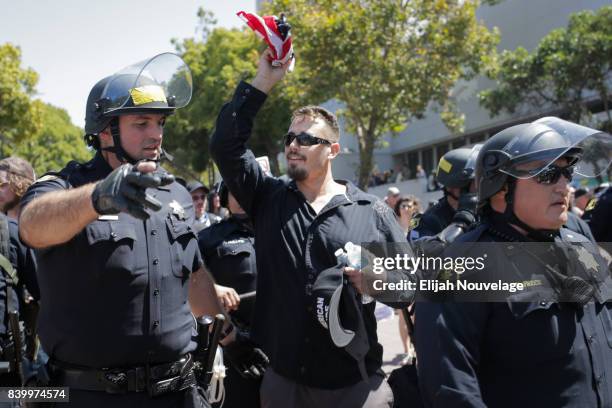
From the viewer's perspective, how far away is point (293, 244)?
365cm

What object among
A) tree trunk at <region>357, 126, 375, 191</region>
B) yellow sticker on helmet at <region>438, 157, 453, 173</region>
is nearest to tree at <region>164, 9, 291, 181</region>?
tree trunk at <region>357, 126, 375, 191</region>

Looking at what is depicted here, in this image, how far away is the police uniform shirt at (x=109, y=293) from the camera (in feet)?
9.58

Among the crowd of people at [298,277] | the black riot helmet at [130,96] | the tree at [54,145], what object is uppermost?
the tree at [54,145]

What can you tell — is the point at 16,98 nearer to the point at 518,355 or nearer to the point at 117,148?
the point at 117,148

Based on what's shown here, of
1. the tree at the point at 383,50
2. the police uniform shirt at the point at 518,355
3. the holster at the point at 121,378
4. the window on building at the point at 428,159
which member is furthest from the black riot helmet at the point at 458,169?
the window on building at the point at 428,159

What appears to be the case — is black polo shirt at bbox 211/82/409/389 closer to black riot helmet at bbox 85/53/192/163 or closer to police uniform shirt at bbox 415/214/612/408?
black riot helmet at bbox 85/53/192/163

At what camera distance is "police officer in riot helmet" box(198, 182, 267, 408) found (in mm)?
4699

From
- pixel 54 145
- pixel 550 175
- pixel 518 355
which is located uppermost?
pixel 54 145

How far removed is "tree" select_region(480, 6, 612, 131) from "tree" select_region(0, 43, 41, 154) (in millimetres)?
16594

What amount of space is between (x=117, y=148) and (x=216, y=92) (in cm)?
2792

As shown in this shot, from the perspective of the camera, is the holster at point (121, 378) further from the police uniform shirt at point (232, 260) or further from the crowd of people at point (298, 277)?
the police uniform shirt at point (232, 260)

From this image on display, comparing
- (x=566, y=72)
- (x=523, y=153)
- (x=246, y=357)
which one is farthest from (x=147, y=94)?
(x=566, y=72)

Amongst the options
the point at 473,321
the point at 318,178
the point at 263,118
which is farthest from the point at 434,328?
the point at 263,118

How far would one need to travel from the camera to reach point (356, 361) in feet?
11.6
